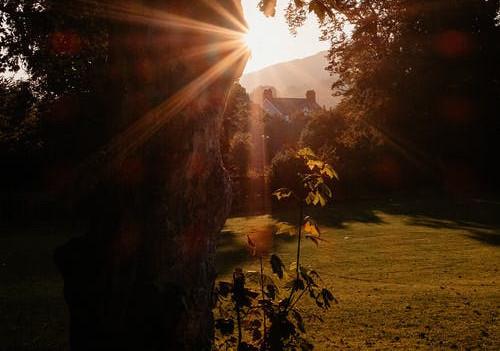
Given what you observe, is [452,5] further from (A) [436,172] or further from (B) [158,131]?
(B) [158,131]

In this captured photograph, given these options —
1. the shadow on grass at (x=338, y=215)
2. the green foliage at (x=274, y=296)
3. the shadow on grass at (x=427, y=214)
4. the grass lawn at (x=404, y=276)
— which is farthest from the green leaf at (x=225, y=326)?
the shadow on grass at (x=338, y=215)

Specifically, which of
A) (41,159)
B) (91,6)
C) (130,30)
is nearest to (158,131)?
(130,30)

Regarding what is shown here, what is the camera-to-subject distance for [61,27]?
8.30 meters

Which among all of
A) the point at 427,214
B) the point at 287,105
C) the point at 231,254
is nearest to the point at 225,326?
the point at 231,254

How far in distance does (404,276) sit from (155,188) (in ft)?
29.0

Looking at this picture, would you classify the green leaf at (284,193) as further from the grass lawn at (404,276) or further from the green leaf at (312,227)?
the grass lawn at (404,276)

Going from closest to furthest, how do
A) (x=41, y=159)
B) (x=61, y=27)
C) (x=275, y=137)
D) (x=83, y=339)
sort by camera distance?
1. (x=83, y=339)
2. (x=61, y=27)
3. (x=41, y=159)
4. (x=275, y=137)

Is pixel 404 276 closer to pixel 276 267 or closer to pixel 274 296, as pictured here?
pixel 274 296

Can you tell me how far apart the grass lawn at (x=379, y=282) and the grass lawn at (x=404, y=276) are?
19 millimetres

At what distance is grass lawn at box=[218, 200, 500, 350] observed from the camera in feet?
22.4

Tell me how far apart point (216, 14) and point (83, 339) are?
3048mm

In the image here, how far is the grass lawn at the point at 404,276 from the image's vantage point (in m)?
6.82

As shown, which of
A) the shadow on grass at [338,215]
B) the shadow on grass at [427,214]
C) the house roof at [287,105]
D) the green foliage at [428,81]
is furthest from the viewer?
the house roof at [287,105]

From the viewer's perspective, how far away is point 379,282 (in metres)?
10.2
